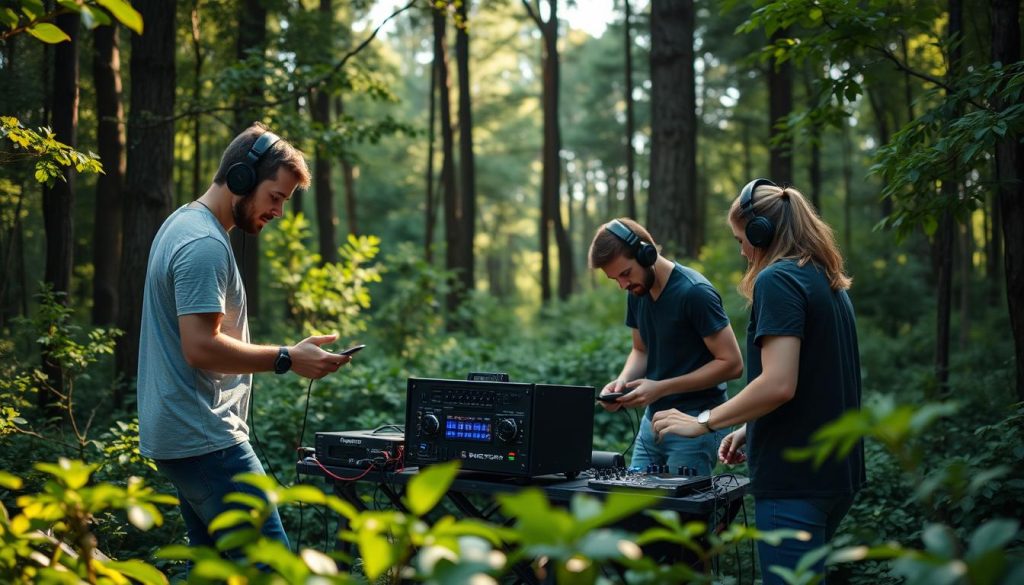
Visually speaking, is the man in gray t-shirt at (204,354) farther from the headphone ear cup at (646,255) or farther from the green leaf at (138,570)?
the headphone ear cup at (646,255)

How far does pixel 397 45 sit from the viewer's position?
126 feet

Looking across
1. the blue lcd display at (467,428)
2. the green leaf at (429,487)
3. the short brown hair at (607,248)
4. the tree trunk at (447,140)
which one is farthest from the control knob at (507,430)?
the tree trunk at (447,140)

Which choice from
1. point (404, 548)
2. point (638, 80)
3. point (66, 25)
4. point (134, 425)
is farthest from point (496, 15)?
point (404, 548)

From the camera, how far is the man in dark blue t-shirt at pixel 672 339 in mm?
3873

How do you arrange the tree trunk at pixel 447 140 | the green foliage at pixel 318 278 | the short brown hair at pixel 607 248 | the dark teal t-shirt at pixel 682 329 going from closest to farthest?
the dark teal t-shirt at pixel 682 329
the short brown hair at pixel 607 248
the green foliage at pixel 318 278
the tree trunk at pixel 447 140

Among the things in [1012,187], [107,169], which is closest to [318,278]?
[107,169]

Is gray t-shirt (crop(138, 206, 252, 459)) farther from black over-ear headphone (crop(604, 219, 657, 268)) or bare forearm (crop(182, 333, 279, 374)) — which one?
black over-ear headphone (crop(604, 219, 657, 268))

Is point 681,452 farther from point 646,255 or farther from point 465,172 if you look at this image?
point 465,172

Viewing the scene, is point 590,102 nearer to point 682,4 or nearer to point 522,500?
point 682,4

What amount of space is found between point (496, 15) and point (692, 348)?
21.3 meters

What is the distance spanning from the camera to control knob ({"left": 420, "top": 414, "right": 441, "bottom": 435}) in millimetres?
3434

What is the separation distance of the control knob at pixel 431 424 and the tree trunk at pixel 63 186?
4.18 meters

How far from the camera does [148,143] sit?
22.7ft

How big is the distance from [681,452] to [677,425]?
3.45 ft
